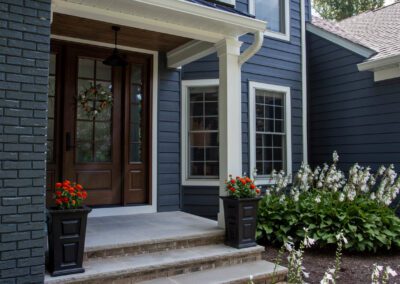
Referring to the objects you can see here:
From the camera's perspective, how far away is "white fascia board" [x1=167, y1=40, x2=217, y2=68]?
15.4 ft

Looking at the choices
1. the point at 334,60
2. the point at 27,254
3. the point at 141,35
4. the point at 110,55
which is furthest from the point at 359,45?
the point at 27,254

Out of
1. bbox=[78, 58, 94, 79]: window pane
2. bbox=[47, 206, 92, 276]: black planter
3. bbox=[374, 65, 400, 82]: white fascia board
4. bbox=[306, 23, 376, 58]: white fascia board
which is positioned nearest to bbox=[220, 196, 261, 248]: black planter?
bbox=[47, 206, 92, 276]: black planter

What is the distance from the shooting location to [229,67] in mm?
4207

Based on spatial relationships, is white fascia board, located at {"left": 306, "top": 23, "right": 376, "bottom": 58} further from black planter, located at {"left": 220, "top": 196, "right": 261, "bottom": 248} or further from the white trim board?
black planter, located at {"left": 220, "top": 196, "right": 261, "bottom": 248}

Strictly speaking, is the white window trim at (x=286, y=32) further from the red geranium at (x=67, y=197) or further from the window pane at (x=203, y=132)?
the red geranium at (x=67, y=197)

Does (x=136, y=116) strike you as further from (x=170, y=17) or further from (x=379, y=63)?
(x=379, y=63)

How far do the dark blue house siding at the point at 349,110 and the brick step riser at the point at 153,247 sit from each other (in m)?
3.32

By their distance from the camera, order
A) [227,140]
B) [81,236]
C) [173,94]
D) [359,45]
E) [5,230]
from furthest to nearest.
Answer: [359,45] < [173,94] < [227,140] < [81,236] < [5,230]

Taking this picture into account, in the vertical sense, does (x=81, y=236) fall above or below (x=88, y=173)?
below

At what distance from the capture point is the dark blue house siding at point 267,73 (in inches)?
225

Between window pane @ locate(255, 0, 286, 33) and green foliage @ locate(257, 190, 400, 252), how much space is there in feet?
10.7

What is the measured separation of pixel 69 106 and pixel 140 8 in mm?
1838

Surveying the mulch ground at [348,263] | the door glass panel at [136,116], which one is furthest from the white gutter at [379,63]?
the door glass panel at [136,116]

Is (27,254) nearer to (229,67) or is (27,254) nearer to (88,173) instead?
(88,173)
